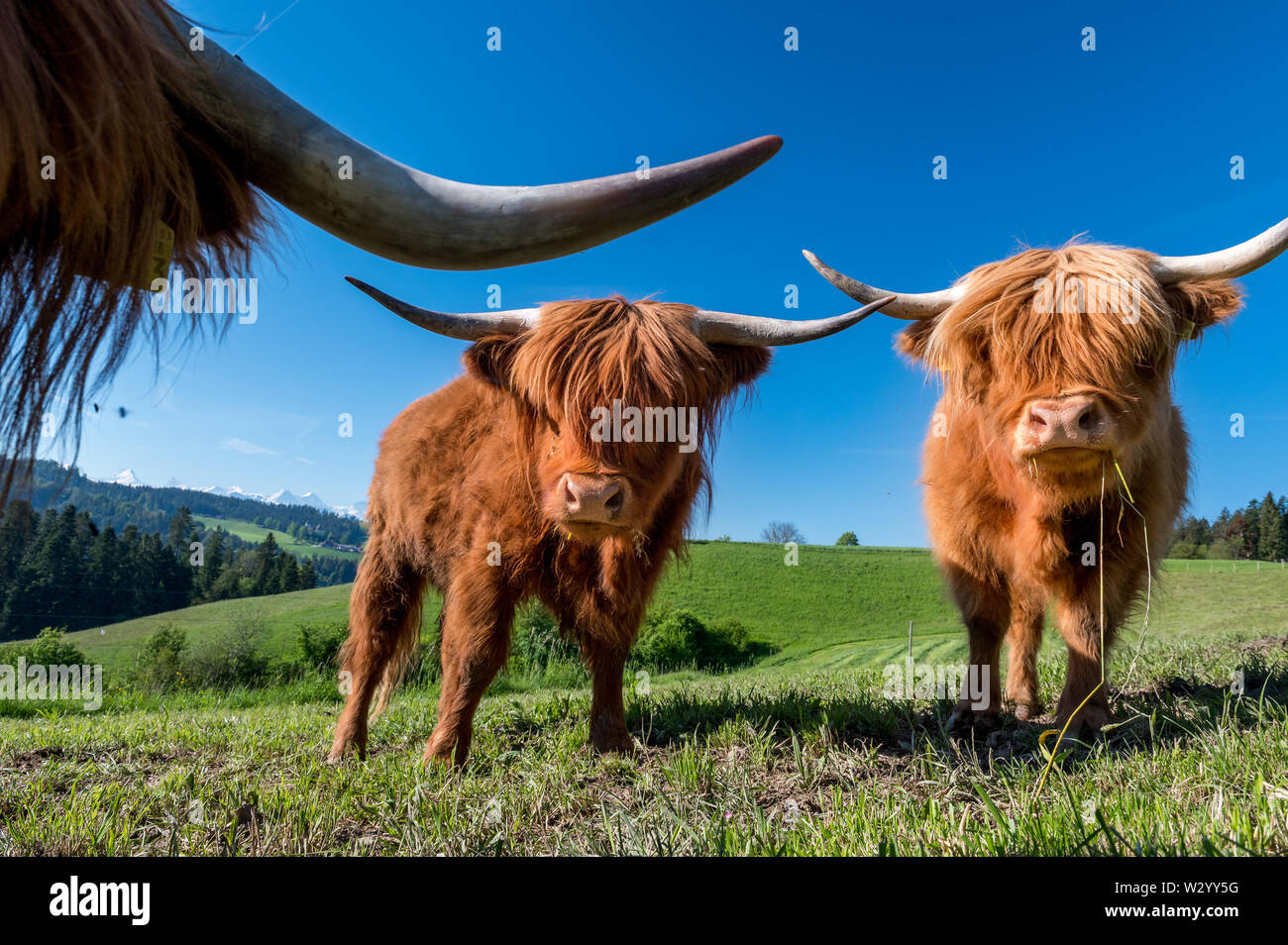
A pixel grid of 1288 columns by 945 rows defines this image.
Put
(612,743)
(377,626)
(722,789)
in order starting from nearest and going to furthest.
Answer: (722,789), (612,743), (377,626)

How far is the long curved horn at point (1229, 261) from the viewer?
3.17 metres

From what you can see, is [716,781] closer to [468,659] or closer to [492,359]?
[468,659]

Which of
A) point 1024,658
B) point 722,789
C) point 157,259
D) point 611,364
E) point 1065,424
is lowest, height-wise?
point 722,789

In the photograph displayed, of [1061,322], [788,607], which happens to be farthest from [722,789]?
[788,607]

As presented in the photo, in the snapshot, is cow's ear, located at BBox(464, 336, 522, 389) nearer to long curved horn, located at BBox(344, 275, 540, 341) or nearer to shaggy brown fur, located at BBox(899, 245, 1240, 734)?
long curved horn, located at BBox(344, 275, 540, 341)

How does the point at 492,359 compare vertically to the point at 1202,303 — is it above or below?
below

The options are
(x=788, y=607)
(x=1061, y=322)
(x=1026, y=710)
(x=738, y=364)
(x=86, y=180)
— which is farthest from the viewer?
(x=788, y=607)

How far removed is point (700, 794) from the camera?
2.54 metres

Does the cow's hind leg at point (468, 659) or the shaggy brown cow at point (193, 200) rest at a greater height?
the shaggy brown cow at point (193, 200)

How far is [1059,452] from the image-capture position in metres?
2.83

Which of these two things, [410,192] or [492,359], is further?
[492,359]

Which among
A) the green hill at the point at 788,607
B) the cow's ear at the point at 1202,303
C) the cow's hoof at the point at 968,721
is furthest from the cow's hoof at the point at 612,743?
the green hill at the point at 788,607

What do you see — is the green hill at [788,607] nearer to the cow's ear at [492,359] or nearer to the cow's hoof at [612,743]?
the cow's hoof at [612,743]

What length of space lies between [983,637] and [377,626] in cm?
387
